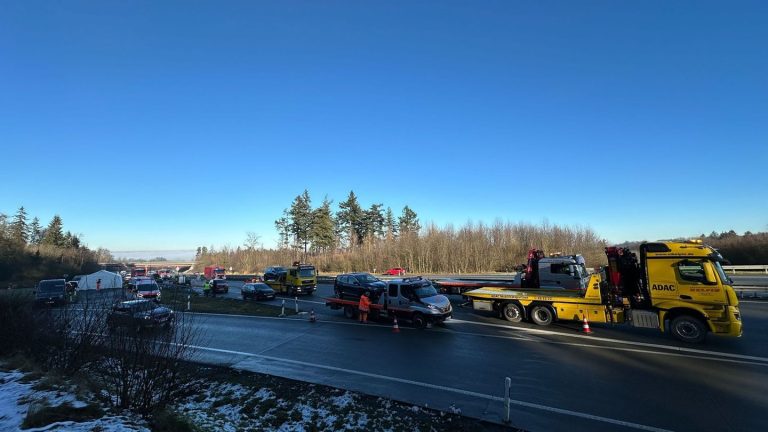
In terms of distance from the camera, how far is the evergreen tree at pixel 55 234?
88.3 meters

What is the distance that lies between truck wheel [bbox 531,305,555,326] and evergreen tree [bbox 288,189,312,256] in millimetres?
68994

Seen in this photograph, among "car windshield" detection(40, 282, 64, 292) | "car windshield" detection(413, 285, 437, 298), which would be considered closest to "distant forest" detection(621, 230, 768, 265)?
"car windshield" detection(413, 285, 437, 298)

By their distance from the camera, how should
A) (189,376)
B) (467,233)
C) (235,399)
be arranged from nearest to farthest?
(189,376)
(235,399)
(467,233)

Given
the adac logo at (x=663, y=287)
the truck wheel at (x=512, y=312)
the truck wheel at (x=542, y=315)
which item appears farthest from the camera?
the truck wheel at (x=512, y=312)

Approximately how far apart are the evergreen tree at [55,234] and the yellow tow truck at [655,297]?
109861mm

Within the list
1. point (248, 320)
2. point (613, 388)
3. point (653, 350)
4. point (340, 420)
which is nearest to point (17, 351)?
point (340, 420)

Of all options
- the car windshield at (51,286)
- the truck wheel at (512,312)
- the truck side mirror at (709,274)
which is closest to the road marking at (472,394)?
the truck side mirror at (709,274)

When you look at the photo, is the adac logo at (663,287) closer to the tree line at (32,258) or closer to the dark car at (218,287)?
the dark car at (218,287)

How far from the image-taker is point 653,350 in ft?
36.8

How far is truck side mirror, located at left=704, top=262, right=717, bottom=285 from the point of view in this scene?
11.8 m

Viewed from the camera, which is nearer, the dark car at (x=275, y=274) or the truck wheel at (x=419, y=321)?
the truck wheel at (x=419, y=321)

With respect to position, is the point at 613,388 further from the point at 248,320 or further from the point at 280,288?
the point at 280,288

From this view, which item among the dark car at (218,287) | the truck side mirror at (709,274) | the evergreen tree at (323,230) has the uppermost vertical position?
the evergreen tree at (323,230)

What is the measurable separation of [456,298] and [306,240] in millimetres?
61654
